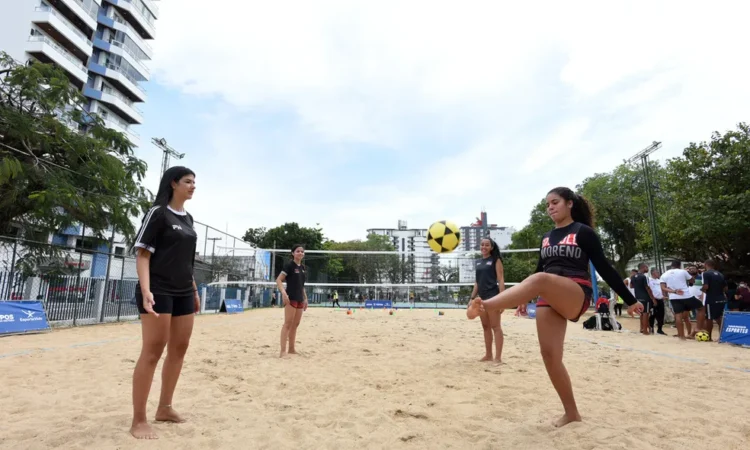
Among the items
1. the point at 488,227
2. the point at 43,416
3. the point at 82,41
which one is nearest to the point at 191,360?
the point at 43,416

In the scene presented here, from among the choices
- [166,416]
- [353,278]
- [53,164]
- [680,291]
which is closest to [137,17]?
[353,278]

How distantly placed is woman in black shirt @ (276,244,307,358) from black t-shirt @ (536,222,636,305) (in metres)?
3.76

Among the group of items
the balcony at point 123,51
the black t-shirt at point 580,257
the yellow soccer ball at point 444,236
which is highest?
the balcony at point 123,51

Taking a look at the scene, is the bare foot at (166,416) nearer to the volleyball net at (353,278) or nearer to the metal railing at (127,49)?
the volleyball net at (353,278)

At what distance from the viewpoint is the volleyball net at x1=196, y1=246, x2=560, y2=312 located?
69.2 feet

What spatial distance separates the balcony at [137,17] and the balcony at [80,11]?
288 cm

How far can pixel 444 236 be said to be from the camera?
920 cm

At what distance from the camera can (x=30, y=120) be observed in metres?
11.7

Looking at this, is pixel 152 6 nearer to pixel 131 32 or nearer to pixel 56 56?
pixel 131 32

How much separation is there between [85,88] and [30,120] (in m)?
30.3

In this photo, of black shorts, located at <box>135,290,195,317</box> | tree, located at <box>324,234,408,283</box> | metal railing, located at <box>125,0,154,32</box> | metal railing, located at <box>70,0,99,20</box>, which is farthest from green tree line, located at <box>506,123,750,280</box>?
metal railing, located at <box>125,0,154,32</box>

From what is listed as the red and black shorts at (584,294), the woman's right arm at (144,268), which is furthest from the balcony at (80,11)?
the red and black shorts at (584,294)

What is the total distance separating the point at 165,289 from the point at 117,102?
43.6m

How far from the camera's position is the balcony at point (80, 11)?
31859 mm
